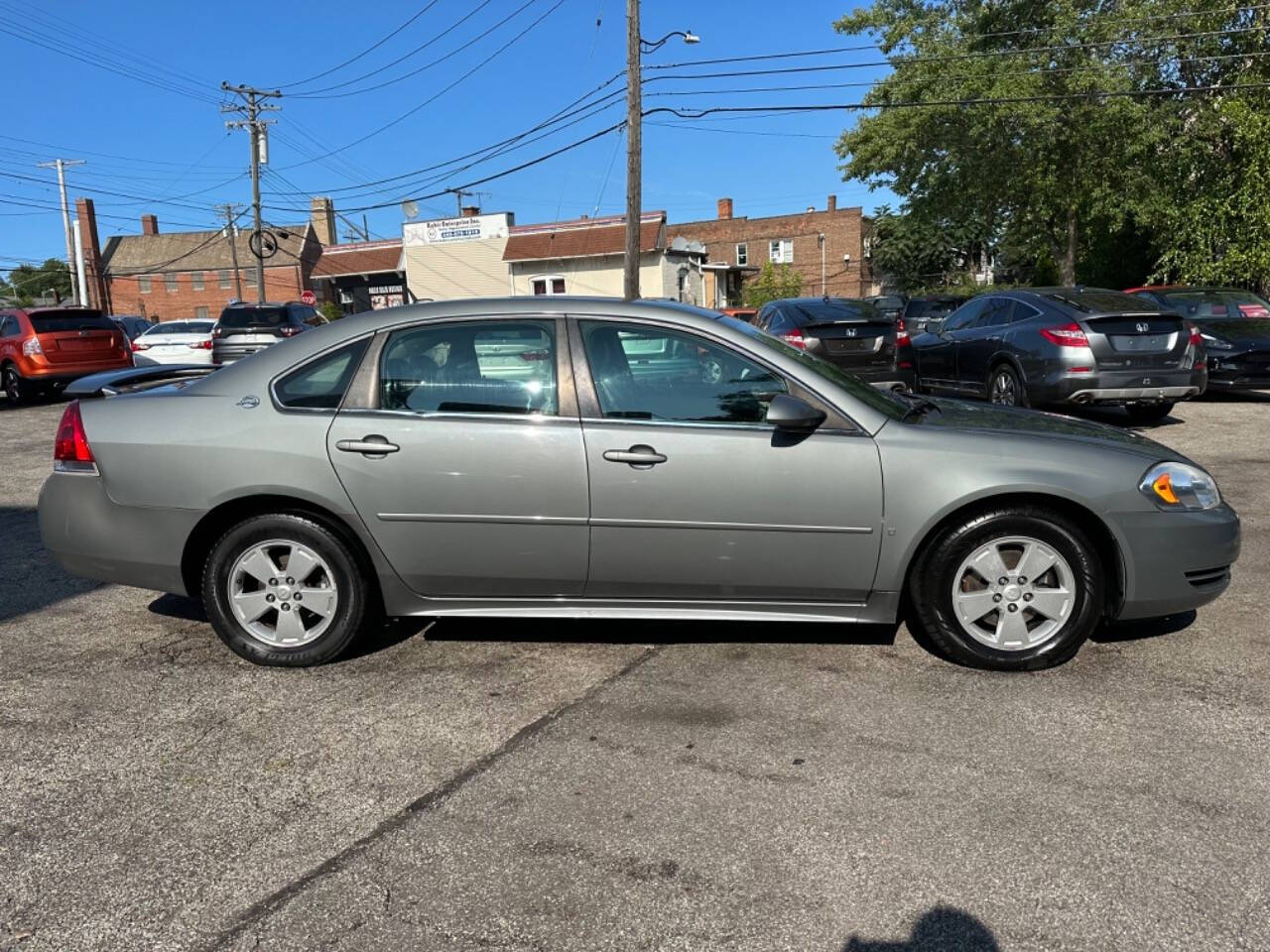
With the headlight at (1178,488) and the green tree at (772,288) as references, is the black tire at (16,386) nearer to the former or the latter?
the headlight at (1178,488)

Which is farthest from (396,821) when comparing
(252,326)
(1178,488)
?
(252,326)

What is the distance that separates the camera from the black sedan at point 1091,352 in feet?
30.8

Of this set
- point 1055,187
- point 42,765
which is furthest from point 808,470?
point 1055,187

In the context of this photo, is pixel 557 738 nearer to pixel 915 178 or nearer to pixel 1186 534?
pixel 1186 534

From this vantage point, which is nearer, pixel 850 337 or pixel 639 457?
pixel 639 457

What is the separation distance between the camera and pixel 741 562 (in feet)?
12.6

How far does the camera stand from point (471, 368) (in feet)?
13.3

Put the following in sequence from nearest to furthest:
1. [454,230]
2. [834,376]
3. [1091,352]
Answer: [834,376] → [1091,352] → [454,230]

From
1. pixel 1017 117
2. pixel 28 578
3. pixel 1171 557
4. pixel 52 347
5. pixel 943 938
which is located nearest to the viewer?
pixel 943 938

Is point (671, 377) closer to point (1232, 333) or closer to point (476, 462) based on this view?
point (476, 462)

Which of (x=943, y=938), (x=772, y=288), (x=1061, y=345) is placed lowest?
(x=943, y=938)

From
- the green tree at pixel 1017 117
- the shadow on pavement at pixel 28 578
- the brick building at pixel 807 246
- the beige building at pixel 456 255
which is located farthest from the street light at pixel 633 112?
the brick building at pixel 807 246

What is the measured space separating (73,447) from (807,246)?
60.0m

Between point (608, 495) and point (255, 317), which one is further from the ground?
point (255, 317)
